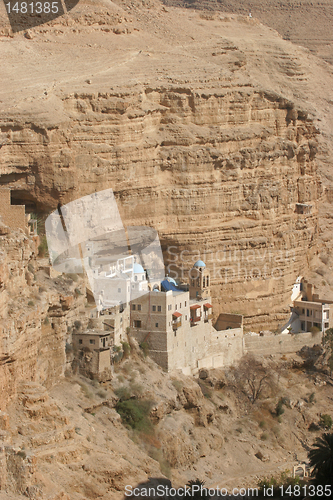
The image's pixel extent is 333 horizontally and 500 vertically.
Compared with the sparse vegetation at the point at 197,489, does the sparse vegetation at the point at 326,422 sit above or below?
below

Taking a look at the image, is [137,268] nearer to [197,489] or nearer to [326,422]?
[197,489]

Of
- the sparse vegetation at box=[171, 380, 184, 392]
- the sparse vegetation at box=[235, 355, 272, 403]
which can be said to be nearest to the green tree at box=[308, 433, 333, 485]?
the sparse vegetation at box=[171, 380, 184, 392]

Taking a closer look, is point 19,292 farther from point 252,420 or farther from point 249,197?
point 249,197

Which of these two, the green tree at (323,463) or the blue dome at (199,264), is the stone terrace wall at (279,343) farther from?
the green tree at (323,463)

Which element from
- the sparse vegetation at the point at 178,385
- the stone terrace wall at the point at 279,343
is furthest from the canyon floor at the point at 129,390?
the stone terrace wall at the point at 279,343

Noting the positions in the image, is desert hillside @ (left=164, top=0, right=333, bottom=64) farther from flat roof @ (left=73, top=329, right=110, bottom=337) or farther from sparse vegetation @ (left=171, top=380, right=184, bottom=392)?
flat roof @ (left=73, top=329, right=110, bottom=337)

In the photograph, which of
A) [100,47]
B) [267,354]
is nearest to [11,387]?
[267,354]
